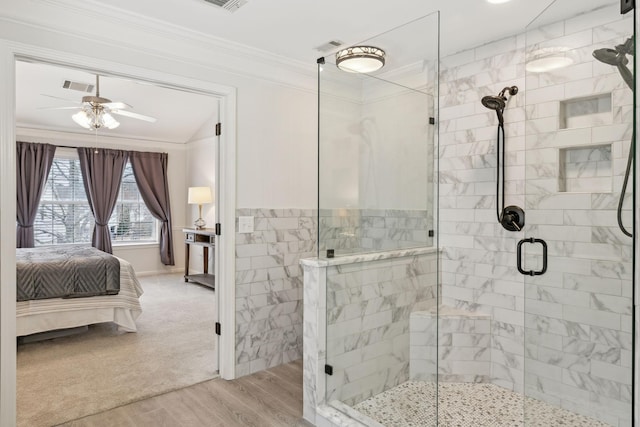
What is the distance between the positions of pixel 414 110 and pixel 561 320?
1.32 m

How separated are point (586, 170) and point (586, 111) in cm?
23

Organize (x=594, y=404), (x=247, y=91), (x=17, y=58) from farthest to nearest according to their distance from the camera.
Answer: (x=247, y=91), (x=17, y=58), (x=594, y=404)

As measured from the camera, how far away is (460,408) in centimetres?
264

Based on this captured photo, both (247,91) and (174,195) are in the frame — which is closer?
(247,91)

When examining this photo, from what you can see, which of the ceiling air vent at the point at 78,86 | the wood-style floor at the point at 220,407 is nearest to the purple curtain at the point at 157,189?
the ceiling air vent at the point at 78,86

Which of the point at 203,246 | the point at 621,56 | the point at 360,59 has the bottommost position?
the point at 203,246

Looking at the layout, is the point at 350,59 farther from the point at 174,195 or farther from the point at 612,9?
the point at 174,195

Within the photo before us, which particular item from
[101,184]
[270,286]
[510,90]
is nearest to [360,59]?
[510,90]

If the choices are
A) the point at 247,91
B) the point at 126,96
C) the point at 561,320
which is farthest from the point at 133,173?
the point at 561,320

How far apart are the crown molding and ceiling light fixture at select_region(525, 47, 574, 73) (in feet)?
6.61

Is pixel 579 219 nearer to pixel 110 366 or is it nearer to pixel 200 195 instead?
pixel 110 366

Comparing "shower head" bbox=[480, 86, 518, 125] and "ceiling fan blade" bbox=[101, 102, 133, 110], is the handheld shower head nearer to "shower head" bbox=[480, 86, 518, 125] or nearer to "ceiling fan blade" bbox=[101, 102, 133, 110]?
"shower head" bbox=[480, 86, 518, 125]

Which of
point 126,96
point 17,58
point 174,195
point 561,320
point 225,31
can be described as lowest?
point 561,320

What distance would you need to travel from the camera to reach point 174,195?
7.58 m
